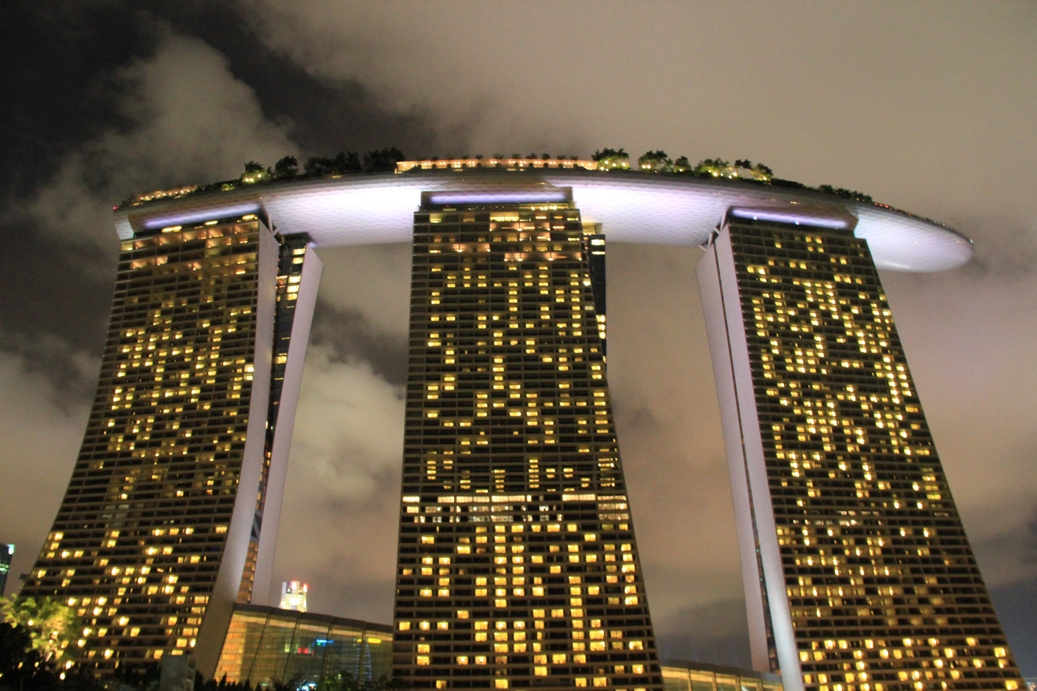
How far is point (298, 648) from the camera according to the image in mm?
112000

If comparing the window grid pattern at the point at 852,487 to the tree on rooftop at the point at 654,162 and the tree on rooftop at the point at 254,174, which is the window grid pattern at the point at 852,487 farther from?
the tree on rooftop at the point at 254,174

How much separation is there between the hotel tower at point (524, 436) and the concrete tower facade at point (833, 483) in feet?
1.07

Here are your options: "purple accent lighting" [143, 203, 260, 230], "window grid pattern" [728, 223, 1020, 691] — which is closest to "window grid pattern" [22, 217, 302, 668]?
"purple accent lighting" [143, 203, 260, 230]

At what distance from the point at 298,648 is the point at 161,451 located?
30352 mm

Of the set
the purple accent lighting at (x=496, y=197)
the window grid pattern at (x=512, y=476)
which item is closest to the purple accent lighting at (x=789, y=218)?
the window grid pattern at (x=512, y=476)

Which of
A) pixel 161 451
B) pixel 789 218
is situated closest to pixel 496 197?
pixel 789 218

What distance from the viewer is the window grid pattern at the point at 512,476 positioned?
104938 mm

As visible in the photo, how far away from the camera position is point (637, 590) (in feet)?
357

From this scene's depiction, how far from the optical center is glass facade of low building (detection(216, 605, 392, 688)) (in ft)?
360

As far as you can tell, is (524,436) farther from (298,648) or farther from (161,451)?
(161,451)

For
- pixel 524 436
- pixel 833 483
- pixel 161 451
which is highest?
pixel 524 436

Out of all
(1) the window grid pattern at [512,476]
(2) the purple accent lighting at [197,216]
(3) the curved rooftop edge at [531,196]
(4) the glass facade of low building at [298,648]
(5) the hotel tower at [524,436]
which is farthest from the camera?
(2) the purple accent lighting at [197,216]

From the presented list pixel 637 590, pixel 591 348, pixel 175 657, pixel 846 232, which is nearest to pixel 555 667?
pixel 637 590

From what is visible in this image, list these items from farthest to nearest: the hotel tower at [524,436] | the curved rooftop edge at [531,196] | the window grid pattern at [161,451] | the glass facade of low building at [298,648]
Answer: the curved rooftop edge at [531,196]
the glass facade of low building at [298,648]
the window grid pattern at [161,451]
the hotel tower at [524,436]
